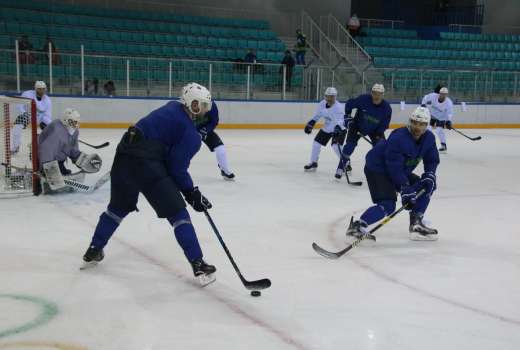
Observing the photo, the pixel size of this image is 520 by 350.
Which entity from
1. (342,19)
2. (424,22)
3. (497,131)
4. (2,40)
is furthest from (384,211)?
(424,22)

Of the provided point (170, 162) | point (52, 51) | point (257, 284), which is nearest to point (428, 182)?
point (257, 284)

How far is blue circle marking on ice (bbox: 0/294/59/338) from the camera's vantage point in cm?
255

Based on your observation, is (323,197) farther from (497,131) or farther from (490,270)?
(497,131)

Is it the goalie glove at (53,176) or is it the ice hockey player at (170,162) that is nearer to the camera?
the ice hockey player at (170,162)

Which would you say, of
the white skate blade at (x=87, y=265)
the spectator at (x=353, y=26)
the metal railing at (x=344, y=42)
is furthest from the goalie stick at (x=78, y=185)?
the spectator at (x=353, y=26)

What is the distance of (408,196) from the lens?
3.98 m

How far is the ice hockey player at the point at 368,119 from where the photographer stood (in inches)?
265

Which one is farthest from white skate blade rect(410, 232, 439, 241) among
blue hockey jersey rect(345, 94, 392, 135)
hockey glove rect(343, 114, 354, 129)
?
hockey glove rect(343, 114, 354, 129)

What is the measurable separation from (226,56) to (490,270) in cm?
1206

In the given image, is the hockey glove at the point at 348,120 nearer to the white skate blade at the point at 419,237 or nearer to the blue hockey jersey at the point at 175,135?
the white skate blade at the point at 419,237

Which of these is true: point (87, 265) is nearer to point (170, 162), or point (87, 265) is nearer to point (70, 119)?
point (170, 162)

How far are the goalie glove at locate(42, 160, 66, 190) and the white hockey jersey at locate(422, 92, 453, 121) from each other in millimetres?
7040

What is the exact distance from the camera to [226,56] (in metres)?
15.0

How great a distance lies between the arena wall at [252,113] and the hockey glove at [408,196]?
9.49 m
